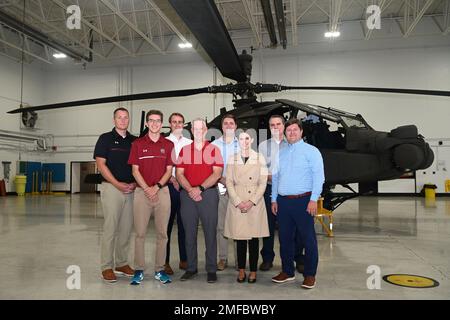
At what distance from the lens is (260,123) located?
586 cm

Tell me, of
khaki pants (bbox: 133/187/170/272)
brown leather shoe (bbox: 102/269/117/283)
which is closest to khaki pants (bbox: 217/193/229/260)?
khaki pants (bbox: 133/187/170/272)

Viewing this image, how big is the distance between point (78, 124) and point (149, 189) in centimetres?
1787

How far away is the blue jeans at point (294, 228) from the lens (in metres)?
3.27

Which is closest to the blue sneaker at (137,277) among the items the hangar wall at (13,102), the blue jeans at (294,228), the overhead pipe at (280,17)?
the blue jeans at (294,228)

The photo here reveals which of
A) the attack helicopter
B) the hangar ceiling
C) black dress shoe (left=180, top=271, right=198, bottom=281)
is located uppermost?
Result: the hangar ceiling

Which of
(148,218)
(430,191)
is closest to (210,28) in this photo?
(148,218)

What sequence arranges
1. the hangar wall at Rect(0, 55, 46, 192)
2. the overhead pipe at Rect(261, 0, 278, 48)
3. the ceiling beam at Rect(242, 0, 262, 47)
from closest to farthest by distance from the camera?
the overhead pipe at Rect(261, 0, 278, 48) < the ceiling beam at Rect(242, 0, 262, 47) < the hangar wall at Rect(0, 55, 46, 192)

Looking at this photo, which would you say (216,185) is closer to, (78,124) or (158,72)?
(158,72)

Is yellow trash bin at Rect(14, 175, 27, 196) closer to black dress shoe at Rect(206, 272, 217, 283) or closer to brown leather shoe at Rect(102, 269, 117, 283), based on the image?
brown leather shoe at Rect(102, 269, 117, 283)

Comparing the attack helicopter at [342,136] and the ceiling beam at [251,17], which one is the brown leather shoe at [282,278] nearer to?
the attack helicopter at [342,136]

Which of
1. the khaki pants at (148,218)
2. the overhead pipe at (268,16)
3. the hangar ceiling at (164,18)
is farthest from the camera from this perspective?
the hangar ceiling at (164,18)

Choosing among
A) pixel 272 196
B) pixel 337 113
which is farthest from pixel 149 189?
pixel 337 113

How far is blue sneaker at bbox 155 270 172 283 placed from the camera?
3.39m

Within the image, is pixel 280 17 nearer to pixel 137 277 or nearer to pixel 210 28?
pixel 210 28
